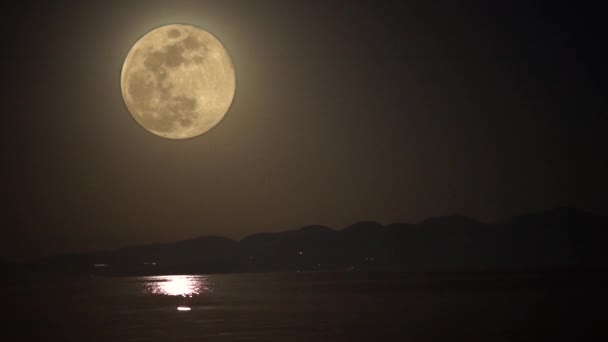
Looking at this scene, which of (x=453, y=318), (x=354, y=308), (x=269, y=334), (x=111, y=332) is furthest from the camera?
(x=354, y=308)

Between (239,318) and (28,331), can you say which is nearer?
(28,331)

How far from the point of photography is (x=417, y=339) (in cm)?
5075

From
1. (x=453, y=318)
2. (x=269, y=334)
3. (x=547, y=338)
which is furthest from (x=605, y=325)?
(x=269, y=334)

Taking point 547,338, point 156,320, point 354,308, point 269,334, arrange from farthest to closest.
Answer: point 354,308 < point 156,320 < point 269,334 < point 547,338

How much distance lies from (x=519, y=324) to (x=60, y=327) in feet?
150

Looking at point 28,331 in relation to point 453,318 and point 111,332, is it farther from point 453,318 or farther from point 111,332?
point 453,318

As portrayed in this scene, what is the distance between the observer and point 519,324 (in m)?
60.6

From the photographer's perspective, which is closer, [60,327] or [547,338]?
[547,338]

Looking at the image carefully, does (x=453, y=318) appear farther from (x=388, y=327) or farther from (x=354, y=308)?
(x=354, y=308)

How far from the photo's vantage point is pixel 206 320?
236 ft

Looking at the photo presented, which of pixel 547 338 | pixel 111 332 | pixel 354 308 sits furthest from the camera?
pixel 354 308

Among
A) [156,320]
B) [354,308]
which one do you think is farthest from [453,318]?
[156,320]

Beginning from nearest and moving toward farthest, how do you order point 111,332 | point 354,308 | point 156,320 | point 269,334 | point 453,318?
point 269,334 < point 111,332 < point 453,318 < point 156,320 < point 354,308

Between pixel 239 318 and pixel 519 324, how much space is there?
30415 mm
